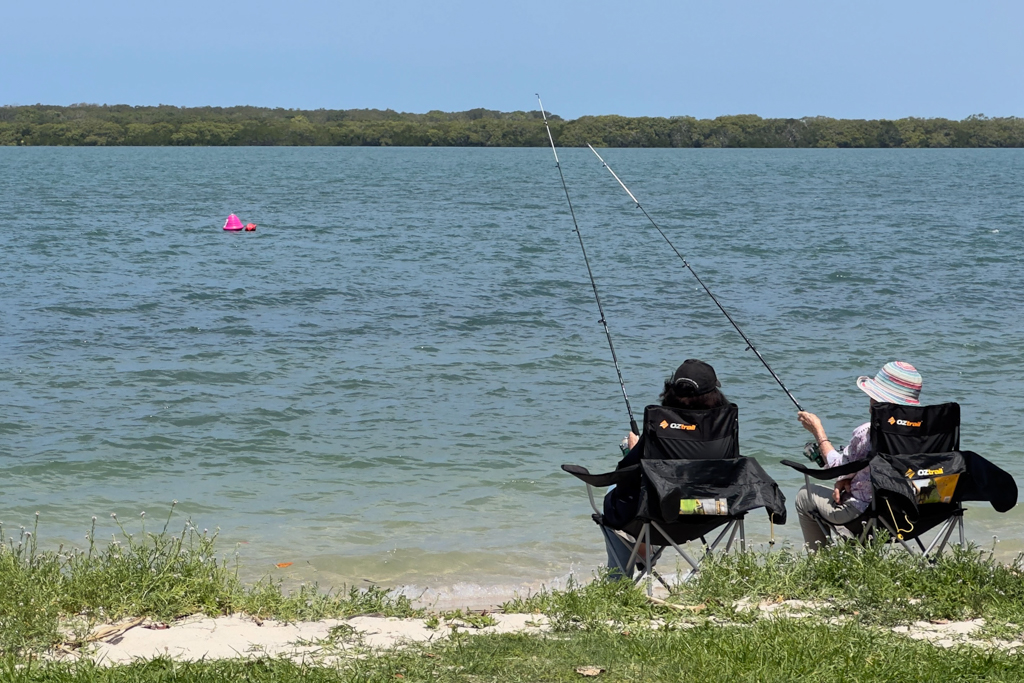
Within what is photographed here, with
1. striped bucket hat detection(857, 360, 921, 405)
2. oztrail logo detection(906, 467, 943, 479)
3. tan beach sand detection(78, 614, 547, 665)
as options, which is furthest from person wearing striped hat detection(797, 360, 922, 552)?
tan beach sand detection(78, 614, 547, 665)

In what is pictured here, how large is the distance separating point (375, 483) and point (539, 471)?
53.6 inches

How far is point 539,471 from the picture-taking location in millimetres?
9172

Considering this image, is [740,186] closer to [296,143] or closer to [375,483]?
[375,483]

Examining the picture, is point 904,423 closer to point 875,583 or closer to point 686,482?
point 875,583

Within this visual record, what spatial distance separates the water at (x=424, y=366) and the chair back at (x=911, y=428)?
242 centimetres

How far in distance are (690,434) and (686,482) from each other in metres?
0.27

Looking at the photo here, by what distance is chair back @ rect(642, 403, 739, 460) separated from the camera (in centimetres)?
545

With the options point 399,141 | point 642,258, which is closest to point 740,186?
point 642,258

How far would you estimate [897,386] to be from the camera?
219 inches

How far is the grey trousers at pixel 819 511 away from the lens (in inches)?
218

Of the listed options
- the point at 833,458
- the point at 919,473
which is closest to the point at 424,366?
the point at 833,458

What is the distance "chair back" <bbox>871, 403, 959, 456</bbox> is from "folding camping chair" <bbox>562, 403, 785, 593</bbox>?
584 millimetres

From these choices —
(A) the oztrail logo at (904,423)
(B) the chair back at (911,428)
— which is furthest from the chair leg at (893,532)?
(A) the oztrail logo at (904,423)

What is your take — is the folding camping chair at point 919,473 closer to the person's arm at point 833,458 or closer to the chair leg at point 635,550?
the person's arm at point 833,458
